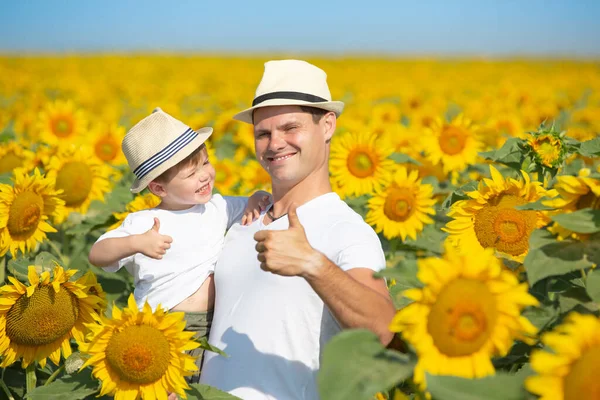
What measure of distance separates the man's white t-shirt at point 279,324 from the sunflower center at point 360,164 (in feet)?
6.15

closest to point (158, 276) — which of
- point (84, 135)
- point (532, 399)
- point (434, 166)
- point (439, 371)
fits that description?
point (439, 371)

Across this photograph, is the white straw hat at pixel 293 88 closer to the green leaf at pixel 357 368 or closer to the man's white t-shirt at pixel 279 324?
the man's white t-shirt at pixel 279 324

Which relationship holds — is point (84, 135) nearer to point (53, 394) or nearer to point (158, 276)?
point (158, 276)

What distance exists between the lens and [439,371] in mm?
1607

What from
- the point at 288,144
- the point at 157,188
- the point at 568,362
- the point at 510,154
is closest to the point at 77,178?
the point at 157,188

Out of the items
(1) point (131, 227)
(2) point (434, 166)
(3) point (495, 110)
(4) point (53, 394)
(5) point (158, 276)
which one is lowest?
(4) point (53, 394)

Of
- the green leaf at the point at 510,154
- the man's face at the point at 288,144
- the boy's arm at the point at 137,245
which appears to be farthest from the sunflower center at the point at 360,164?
the boy's arm at the point at 137,245

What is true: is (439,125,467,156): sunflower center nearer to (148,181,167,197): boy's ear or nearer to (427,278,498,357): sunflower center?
(148,181,167,197): boy's ear

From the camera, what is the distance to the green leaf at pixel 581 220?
171 cm

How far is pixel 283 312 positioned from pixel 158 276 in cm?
57

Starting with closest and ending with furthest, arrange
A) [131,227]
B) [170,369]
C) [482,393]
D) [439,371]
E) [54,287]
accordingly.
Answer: [482,393]
[439,371]
[170,369]
[54,287]
[131,227]

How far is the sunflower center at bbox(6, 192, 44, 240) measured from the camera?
3.00m

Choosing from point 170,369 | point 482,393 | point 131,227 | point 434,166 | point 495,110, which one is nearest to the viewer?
A: point 482,393

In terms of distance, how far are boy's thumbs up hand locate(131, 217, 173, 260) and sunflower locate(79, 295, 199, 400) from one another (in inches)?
14.8
